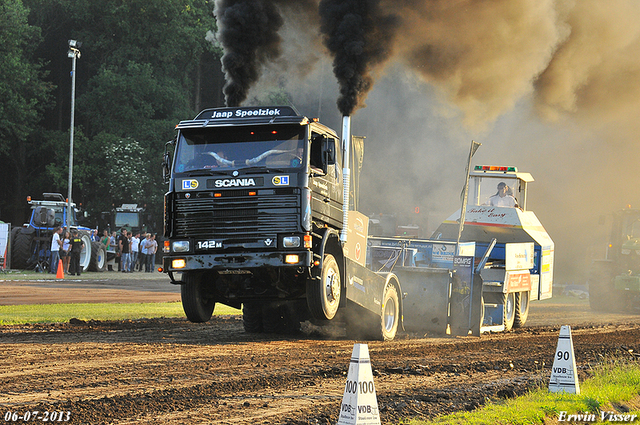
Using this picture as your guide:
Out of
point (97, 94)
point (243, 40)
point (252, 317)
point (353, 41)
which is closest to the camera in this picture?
point (252, 317)

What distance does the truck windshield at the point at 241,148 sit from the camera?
35.7 feet

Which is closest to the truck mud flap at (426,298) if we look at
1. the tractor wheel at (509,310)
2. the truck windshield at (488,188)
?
the tractor wheel at (509,310)

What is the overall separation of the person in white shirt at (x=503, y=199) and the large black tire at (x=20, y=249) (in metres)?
18.7

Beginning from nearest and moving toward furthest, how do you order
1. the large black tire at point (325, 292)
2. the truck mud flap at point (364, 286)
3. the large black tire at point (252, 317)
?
the large black tire at point (325, 292) → the truck mud flap at point (364, 286) → the large black tire at point (252, 317)

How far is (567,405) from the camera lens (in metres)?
7.41

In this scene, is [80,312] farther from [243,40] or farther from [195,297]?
[243,40]

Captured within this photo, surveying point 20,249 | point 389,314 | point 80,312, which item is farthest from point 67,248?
point 389,314

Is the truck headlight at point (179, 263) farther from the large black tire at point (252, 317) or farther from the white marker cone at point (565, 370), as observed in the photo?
the white marker cone at point (565, 370)

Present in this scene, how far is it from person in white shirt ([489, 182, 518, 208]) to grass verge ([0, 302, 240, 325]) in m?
8.90

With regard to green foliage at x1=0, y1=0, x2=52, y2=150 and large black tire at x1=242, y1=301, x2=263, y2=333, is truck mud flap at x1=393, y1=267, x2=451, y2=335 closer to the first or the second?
large black tire at x1=242, y1=301, x2=263, y2=333

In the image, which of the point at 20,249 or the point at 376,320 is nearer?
the point at 376,320

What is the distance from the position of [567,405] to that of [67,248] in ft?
80.0

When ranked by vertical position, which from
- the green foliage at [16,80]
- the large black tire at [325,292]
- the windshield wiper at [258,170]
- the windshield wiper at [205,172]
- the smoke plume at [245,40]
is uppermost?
the green foliage at [16,80]

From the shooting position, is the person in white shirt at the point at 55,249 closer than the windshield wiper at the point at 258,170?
No
